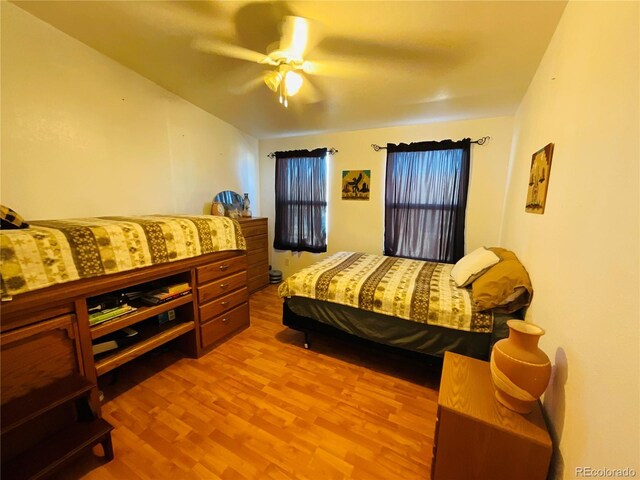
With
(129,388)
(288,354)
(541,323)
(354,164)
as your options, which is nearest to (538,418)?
(541,323)

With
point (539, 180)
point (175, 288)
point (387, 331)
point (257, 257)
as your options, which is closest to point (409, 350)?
point (387, 331)

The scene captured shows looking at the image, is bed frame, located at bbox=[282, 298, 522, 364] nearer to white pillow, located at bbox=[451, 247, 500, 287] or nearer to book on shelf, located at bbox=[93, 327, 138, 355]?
white pillow, located at bbox=[451, 247, 500, 287]

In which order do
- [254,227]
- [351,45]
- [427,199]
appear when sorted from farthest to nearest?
[254,227]
[427,199]
[351,45]

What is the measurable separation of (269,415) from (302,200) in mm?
2853

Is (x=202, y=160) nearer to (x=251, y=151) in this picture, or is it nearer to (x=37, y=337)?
(x=251, y=151)

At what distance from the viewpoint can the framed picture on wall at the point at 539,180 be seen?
135 cm

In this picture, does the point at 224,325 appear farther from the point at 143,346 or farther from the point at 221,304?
the point at 143,346

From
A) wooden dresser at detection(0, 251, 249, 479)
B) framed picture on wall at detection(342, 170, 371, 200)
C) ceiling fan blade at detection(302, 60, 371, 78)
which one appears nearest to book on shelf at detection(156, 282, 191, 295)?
wooden dresser at detection(0, 251, 249, 479)

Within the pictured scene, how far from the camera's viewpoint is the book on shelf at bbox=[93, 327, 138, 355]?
1.57 m

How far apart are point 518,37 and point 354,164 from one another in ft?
7.05

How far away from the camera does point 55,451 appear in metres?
1.13

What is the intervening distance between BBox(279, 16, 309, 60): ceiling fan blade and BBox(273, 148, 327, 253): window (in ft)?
6.41
